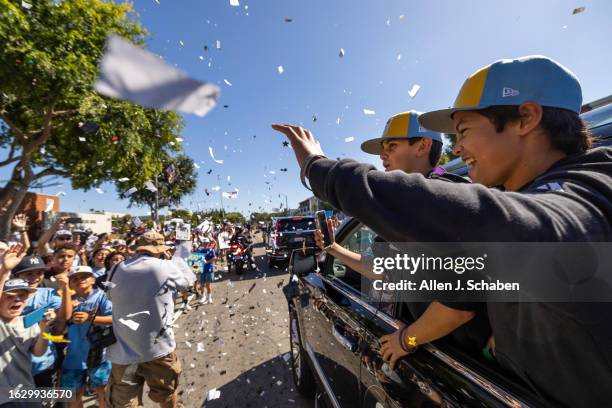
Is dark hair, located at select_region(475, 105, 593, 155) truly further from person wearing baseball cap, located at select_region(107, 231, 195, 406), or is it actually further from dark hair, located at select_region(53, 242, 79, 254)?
dark hair, located at select_region(53, 242, 79, 254)

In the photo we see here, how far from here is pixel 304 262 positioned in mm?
2875

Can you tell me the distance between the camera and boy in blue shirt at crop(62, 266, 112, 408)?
9.52ft

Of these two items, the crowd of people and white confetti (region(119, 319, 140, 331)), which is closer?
the crowd of people

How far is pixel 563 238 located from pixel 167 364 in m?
3.42

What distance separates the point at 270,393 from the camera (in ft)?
11.3

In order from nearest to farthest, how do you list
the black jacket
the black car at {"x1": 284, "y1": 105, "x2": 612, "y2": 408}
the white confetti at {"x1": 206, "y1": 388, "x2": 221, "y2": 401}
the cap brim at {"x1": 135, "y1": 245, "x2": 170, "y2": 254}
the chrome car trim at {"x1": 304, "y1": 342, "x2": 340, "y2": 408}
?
A: the black jacket
the black car at {"x1": 284, "y1": 105, "x2": 612, "y2": 408}
the chrome car trim at {"x1": 304, "y1": 342, "x2": 340, "y2": 408}
the cap brim at {"x1": 135, "y1": 245, "x2": 170, "y2": 254}
the white confetti at {"x1": 206, "y1": 388, "x2": 221, "y2": 401}

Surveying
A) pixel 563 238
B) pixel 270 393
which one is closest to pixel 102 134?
pixel 270 393

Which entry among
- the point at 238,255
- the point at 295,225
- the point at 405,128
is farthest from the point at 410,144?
the point at 238,255

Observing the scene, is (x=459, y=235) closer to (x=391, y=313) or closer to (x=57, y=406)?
(x=391, y=313)

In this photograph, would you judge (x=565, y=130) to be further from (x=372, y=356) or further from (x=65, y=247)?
(x=65, y=247)

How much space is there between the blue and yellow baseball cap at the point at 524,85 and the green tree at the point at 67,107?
419 inches

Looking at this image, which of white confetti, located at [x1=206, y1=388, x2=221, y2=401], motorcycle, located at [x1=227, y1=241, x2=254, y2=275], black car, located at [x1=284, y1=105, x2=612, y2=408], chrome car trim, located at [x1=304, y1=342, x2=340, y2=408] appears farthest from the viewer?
motorcycle, located at [x1=227, y1=241, x2=254, y2=275]

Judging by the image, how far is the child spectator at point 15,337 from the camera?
→ 228cm

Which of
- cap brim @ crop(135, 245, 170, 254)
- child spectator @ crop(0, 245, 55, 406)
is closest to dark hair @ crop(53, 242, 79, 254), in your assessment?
child spectator @ crop(0, 245, 55, 406)
